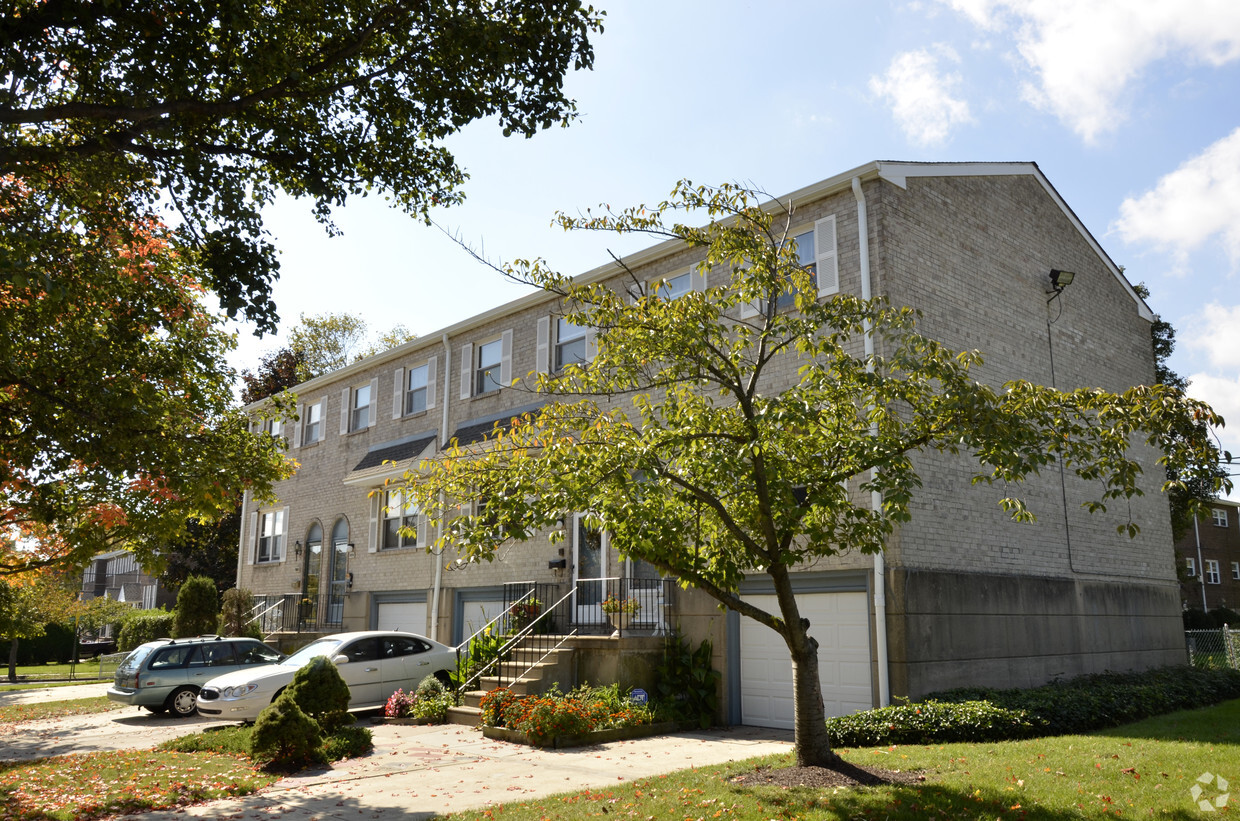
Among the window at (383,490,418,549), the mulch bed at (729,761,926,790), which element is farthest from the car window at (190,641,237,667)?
the mulch bed at (729,761,926,790)

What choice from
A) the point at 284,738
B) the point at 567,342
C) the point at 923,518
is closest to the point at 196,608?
the point at 567,342

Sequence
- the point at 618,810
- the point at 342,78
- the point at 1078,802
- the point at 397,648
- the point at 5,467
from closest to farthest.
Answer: the point at 1078,802
the point at 618,810
the point at 342,78
the point at 5,467
the point at 397,648

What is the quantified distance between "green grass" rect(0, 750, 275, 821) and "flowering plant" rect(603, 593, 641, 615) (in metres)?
5.95

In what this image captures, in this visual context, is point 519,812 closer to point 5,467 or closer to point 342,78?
point 342,78

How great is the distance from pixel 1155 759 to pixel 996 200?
10856 millimetres

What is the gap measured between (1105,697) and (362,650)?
11753 mm

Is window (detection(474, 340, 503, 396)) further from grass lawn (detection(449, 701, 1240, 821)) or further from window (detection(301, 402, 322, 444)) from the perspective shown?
grass lawn (detection(449, 701, 1240, 821))

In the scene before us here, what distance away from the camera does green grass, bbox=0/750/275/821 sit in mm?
8547

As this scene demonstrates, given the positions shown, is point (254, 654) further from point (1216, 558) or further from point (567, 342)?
point (1216, 558)

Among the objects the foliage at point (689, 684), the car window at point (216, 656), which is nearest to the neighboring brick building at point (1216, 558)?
the foliage at point (689, 684)

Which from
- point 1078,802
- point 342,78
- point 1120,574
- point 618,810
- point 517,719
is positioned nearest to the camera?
point 1078,802

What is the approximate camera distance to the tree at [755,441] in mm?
7828

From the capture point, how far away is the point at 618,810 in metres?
7.82

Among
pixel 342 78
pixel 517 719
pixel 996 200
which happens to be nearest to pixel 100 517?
pixel 517 719
